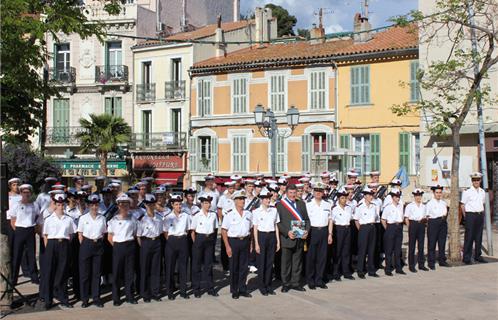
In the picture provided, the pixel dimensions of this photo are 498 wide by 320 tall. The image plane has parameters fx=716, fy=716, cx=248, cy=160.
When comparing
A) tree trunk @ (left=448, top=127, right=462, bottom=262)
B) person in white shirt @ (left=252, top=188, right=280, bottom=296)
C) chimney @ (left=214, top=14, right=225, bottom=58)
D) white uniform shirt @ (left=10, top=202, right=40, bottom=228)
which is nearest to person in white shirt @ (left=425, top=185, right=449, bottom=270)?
tree trunk @ (left=448, top=127, right=462, bottom=262)

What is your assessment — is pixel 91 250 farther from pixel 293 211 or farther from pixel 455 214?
pixel 455 214

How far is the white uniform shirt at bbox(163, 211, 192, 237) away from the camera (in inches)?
503

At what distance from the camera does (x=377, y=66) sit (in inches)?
1293

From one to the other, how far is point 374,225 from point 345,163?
18.4 meters

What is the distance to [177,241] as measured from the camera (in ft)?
42.1

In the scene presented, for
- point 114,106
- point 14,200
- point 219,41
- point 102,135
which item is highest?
point 219,41

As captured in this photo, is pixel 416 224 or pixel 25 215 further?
pixel 416 224

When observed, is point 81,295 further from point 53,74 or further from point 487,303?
point 53,74

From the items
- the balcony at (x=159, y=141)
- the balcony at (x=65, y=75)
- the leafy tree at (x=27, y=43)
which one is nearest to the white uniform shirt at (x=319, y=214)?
the leafy tree at (x=27, y=43)

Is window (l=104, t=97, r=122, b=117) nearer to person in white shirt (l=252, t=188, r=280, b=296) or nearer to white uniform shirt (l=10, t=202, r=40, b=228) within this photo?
white uniform shirt (l=10, t=202, r=40, b=228)

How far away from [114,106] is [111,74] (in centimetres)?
191

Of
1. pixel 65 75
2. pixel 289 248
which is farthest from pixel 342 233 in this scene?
pixel 65 75

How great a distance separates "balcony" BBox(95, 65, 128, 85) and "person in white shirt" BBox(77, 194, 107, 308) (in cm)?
3099

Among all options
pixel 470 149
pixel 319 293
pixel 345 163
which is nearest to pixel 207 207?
pixel 319 293
